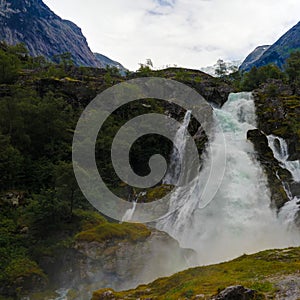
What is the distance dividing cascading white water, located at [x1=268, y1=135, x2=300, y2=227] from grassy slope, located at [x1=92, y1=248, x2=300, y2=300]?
8.59 m

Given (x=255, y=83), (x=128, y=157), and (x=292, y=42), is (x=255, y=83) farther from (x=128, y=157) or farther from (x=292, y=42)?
(x=292, y=42)

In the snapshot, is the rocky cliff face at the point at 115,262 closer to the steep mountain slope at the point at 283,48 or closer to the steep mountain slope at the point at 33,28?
the steep mountain slope at the point at 33,28

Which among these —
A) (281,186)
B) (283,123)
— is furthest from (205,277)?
(283,123)

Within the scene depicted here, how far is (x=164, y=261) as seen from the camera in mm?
17984

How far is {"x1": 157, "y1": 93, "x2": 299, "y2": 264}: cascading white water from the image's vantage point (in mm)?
19984

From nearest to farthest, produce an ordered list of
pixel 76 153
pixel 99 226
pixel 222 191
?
pixel 99 226
pixel 222 191
pixel 76 153

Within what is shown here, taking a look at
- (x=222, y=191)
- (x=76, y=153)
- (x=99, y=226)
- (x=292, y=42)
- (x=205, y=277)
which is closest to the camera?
(x=205, y=277)

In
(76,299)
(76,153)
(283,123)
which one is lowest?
(76,299)

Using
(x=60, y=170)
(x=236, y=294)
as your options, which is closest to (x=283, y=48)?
(x=60, y=170)

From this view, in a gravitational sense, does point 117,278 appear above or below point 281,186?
below

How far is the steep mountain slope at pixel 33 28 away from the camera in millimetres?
154750

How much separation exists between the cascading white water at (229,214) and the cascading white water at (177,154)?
158 inches

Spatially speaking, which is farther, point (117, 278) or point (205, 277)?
point (117, 278)

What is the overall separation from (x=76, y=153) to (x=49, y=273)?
13.1 m
